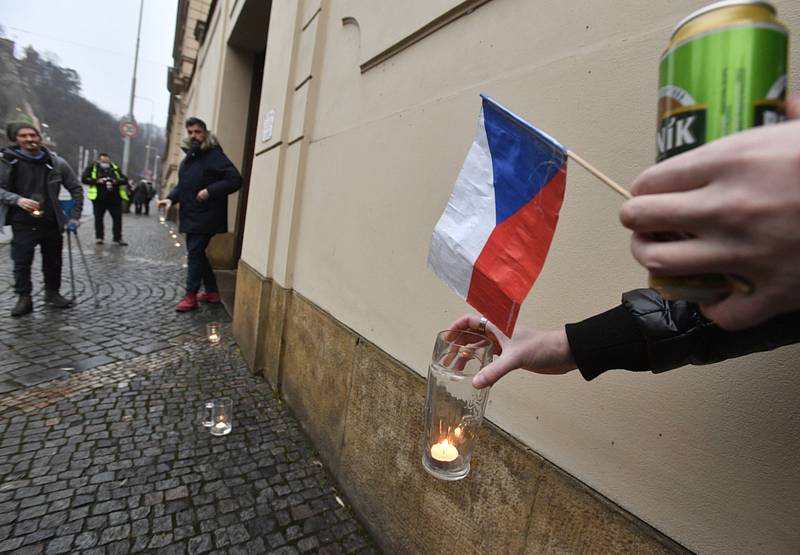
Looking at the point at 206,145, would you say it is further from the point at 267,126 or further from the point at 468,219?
the point at 468,219

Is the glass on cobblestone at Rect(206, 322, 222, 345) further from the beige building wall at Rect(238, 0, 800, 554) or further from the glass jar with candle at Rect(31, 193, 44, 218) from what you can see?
the beige building wall at Rect(238, 0, 800, 554)

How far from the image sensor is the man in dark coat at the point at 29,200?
15.0 ft

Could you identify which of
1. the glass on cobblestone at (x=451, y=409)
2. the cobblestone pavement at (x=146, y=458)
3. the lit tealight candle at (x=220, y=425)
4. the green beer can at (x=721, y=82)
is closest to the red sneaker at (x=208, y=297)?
the cobblestone pavement at (x=146, y=458)

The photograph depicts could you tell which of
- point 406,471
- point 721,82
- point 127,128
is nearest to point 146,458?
point 406,471

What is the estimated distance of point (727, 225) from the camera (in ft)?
1.53

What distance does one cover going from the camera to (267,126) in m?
4.55

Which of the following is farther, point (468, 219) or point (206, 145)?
point (206, 145)

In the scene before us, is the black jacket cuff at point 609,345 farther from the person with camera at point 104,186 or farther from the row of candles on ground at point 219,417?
the person with camera at point 104,186

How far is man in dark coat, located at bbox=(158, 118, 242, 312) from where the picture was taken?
5.57 meters

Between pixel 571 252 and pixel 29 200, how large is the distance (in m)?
5.47

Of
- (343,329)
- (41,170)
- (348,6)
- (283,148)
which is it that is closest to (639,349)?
(343,329)

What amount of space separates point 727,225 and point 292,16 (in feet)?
14.6

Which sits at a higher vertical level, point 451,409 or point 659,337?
point 659,337

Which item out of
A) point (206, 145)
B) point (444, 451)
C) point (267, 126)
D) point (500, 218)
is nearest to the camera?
point (500, 218)
